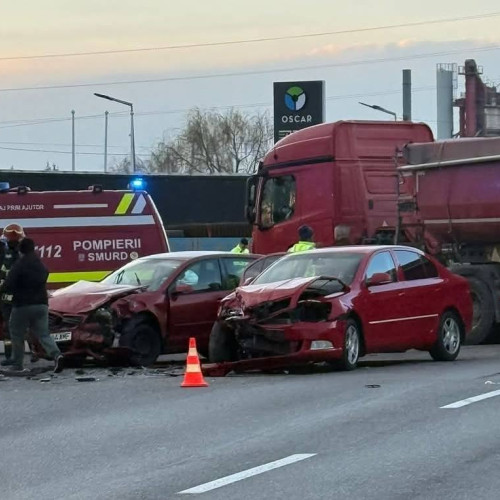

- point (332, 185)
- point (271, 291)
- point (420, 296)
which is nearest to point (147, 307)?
point (271, 291)

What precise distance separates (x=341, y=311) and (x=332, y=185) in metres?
6.84

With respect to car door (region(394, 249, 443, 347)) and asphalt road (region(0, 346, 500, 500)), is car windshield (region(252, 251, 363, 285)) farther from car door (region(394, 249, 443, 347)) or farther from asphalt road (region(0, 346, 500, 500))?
asphalt road (region(0, 346, 500, 500))

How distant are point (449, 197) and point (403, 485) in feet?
39.7

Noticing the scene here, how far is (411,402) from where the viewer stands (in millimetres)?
11516

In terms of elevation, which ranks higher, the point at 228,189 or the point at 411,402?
the point at 228,189

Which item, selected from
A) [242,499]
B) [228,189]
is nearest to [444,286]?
[242,499]

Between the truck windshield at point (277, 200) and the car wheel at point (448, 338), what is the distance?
5810mm

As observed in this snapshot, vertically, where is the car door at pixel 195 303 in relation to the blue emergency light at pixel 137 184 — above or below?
below

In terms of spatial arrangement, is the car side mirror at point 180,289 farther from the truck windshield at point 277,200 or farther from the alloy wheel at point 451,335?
the truck windshield at point 277,200

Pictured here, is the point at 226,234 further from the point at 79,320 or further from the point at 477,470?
the point at 477,470

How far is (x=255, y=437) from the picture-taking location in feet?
31.7

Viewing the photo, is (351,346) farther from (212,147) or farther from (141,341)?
(212,147)

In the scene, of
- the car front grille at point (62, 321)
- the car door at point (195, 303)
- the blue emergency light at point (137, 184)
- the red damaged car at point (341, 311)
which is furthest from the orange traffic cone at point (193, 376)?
the blue emergency light at point (137, 184)

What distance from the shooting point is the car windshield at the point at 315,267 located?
15023 millimetres
